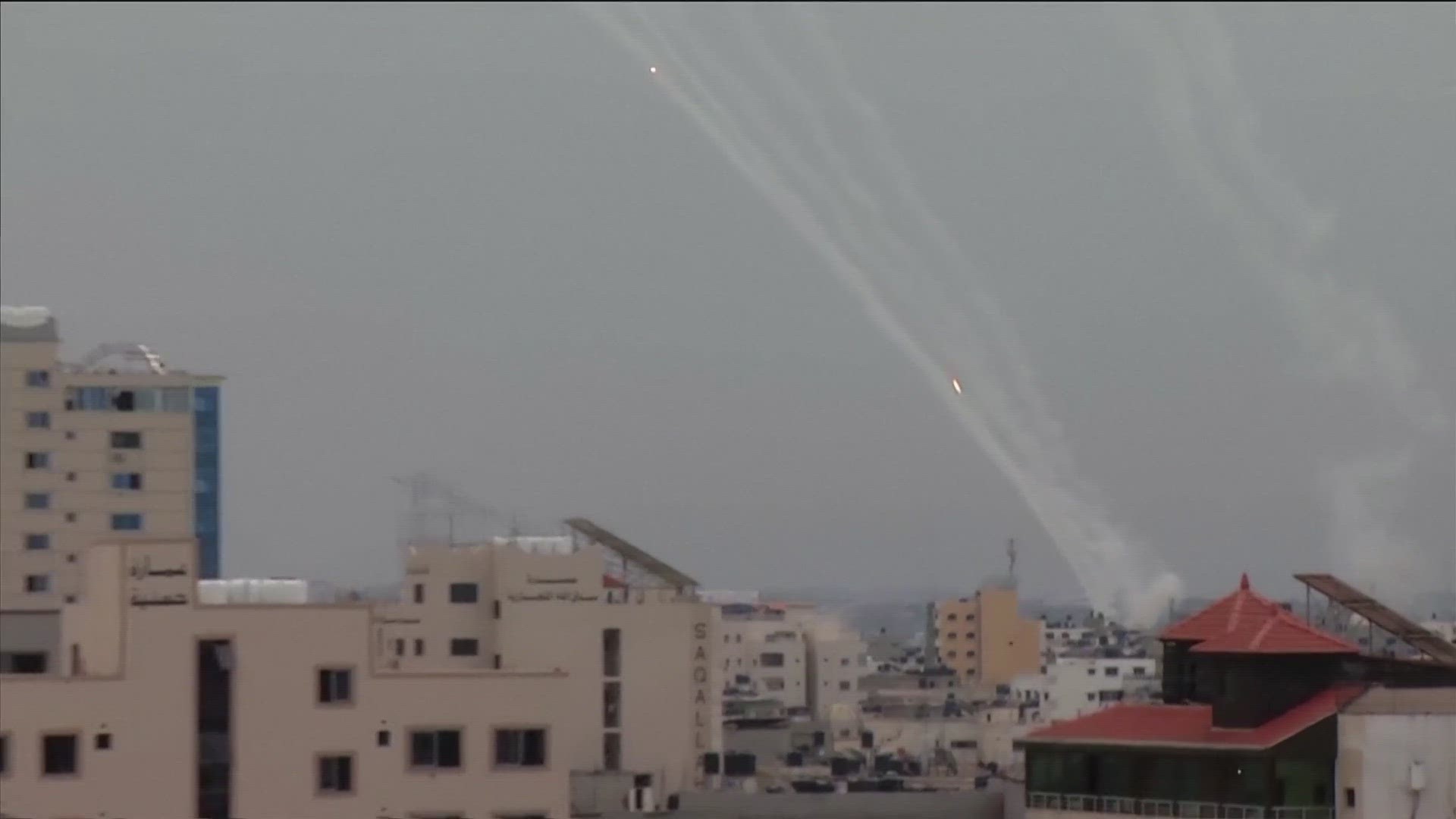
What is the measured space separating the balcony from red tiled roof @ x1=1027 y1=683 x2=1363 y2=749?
59 cm

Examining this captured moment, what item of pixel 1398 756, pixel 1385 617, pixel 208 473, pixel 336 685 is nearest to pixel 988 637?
pixel 208 473

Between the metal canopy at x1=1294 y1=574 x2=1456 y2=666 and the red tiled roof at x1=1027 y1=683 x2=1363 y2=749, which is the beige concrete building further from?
the metal canopy at x1=1294 y1=574 x2=1456 y2=666

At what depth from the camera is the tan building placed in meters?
107

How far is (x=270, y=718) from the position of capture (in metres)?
29.7

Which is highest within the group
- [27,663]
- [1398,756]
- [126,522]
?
[126,522]

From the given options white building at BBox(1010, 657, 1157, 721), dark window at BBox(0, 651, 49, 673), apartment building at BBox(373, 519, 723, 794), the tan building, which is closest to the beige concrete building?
dark window at BBox(0, 651, 49, 673)

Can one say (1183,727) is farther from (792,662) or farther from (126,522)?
(792,662)

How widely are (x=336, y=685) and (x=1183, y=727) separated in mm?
9022

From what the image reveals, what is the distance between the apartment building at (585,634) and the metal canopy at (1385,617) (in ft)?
63.8

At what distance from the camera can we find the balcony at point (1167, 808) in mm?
30062

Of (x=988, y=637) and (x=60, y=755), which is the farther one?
(x=988, y=637)

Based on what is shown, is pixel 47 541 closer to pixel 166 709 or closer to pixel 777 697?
pixel 166 709

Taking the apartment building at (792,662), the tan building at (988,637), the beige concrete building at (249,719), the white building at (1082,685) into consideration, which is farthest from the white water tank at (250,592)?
the tan building at (988,637)

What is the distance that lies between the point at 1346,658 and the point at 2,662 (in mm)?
15794
